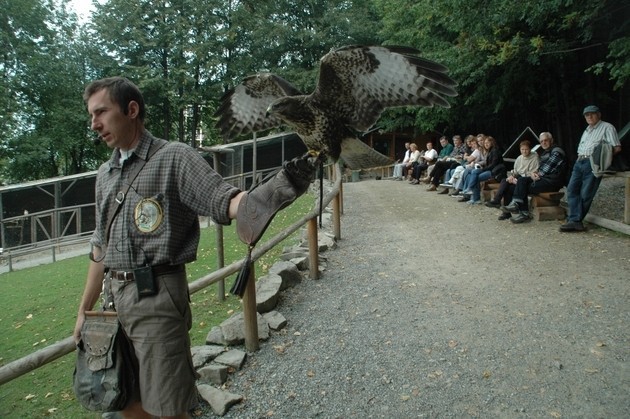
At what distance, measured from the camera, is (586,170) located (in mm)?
5617

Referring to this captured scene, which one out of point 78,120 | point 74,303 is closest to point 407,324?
point 74,303

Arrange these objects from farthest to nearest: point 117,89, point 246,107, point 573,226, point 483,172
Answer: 1. point 483,172
2. point 573,226
3. point 246,107
4. point 117,89

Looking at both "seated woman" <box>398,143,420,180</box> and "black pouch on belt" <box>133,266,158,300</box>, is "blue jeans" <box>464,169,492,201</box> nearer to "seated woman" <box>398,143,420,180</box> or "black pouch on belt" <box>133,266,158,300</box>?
"seated woman" <box>398,143,420,180</box>

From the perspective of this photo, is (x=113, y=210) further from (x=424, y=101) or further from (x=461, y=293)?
(x=461, y=293)

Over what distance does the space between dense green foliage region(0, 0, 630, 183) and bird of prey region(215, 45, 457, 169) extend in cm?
383

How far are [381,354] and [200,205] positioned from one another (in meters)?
2.08

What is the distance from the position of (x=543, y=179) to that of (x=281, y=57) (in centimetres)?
935

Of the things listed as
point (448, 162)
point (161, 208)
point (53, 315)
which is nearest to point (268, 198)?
point (161, 208)

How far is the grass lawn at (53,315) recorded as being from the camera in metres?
2.92

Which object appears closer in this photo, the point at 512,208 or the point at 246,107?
the point at 246,107

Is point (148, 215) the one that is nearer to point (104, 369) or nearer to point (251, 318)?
point (104, 369)

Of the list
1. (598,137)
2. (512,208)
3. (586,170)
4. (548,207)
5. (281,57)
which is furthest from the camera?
(281,57)

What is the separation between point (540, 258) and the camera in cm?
494

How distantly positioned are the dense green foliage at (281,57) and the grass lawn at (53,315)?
2.76 m
